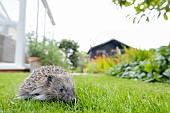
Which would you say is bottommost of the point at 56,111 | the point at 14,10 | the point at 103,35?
the point at 56,111

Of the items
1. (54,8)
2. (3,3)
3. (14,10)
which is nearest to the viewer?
(3,3)

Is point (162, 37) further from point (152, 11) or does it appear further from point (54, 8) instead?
point (54, 8)

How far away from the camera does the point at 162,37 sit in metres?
5.50

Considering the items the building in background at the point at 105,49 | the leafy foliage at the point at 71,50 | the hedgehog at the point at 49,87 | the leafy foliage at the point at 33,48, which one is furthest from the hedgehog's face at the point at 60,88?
the building in background at the point at 105,49

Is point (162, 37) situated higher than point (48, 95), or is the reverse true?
point (162, 37)

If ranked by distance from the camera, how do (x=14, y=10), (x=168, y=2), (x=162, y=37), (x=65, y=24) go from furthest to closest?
(x=65, y=24), (x=14, y=10), (x=162, y=37), (x=168, y=2)

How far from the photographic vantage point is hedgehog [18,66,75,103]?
6.54 feet

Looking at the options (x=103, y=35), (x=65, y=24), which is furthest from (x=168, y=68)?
(x=65, y=24)

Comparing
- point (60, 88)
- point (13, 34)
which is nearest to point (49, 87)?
point (60, 88)

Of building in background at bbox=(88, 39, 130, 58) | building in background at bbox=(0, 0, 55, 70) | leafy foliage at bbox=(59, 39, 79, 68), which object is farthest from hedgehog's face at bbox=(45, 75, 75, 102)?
building in background at bbox=(88, 39, 130, 58)

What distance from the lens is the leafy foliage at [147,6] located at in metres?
1.80

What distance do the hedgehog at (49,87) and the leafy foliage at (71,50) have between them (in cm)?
990

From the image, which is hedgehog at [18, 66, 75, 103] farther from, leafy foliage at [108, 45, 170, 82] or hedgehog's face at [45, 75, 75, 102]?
leafy foliage at [108, 45, 170, 82]

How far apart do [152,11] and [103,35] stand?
7052 millimetres
